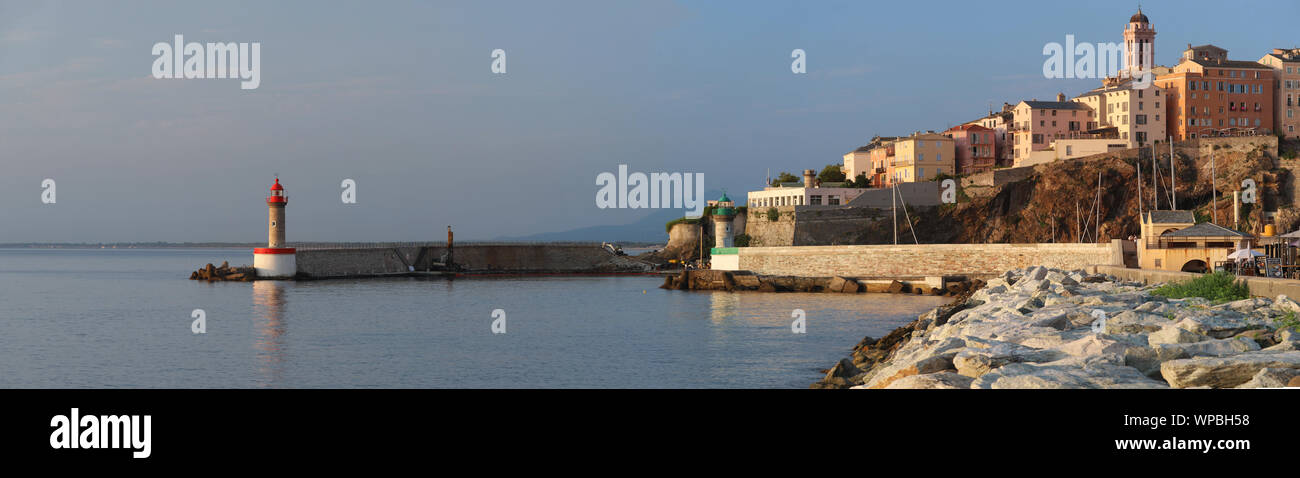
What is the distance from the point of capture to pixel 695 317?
3941 cm

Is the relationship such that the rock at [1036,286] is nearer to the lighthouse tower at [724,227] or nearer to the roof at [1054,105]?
the lighthouse tower at [724,227]

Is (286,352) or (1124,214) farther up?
(1124,214)

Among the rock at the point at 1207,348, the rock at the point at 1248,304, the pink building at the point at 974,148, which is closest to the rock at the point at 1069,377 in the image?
the rock at the point at 1207,348

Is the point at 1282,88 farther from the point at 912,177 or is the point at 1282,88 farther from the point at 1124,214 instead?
the point at 912,177

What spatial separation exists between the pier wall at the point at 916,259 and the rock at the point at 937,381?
119 feet

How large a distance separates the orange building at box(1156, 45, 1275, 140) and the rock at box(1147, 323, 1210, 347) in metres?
75.9

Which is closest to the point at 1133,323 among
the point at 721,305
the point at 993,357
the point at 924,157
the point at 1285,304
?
the point at 1285,304

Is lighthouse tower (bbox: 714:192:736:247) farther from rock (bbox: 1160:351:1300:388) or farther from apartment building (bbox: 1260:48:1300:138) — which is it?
rock (bbox: 1160:351:1300:388)

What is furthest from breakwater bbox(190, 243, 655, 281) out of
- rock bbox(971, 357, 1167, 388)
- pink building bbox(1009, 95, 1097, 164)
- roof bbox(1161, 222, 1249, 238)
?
rock bbox(971, 357, 1167, 388)

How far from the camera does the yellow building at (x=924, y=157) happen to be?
3302 inches

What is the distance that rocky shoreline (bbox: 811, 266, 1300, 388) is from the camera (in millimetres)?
9633
